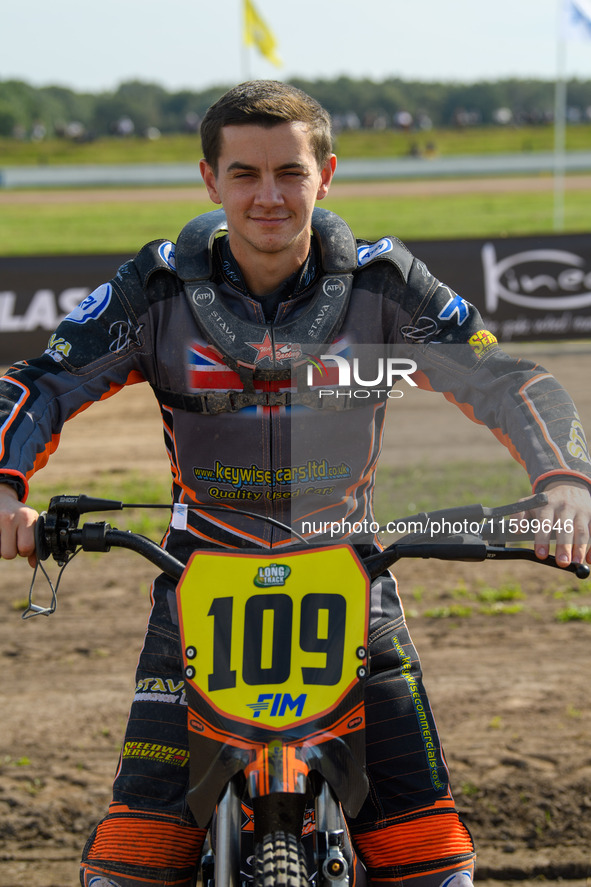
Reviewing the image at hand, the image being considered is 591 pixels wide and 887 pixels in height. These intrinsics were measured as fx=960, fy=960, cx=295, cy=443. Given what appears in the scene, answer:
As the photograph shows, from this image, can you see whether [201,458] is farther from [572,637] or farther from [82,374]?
[572,637]

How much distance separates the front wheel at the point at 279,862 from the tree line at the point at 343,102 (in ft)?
275

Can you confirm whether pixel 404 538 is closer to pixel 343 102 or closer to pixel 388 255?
pixel 388 255

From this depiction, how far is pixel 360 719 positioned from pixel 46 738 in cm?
270

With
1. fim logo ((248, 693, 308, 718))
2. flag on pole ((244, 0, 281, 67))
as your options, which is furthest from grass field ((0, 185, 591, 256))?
fim logo ((248, 693, 308, 718))

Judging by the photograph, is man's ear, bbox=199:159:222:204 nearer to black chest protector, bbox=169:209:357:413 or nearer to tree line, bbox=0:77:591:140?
black chest protector, bbox=169:209:357:413

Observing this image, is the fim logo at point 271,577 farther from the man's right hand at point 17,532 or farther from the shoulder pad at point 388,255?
the shoulder pad at point 388,255

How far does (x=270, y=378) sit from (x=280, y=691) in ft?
3.06

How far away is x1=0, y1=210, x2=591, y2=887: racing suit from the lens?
2.32m

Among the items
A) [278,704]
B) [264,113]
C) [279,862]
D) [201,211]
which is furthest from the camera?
[201,211]

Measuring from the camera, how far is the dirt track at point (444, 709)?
141 inches

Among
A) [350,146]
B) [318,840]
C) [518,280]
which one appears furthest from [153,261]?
[350,146]

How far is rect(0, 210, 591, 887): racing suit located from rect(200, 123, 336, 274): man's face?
16cm

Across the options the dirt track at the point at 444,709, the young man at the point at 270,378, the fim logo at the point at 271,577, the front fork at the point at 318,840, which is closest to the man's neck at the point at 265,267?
the young man at the point at 270,378

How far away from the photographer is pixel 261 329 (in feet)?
8.54
